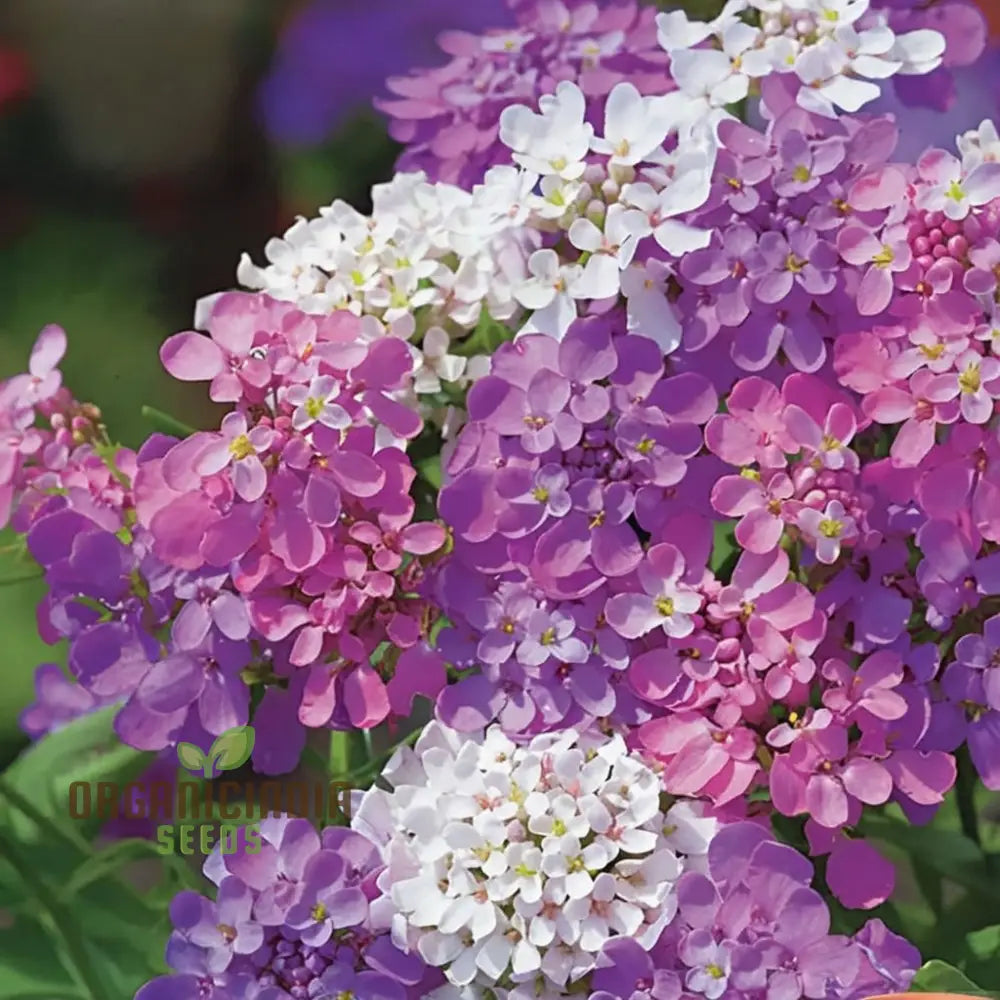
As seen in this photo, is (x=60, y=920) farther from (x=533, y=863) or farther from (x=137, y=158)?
(x=137, y=158)

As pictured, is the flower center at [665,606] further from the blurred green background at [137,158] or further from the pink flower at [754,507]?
the blurred green background at [137,158]

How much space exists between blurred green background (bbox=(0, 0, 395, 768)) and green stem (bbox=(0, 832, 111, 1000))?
35 centimetres

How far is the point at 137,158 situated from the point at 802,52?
1.84 ft

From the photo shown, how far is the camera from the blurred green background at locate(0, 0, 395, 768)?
3.05ft

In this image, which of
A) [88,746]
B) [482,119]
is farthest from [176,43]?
[88,746]

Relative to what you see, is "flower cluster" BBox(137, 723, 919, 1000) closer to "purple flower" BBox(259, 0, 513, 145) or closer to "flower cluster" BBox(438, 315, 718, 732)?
"flower cluster" BBox(438, 315, 718, 732)

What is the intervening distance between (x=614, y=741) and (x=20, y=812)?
0.25 meters

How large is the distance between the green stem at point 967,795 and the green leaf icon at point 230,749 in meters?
0.24

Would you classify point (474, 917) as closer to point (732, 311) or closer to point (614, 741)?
point (614, 741)

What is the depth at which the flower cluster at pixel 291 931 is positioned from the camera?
46 centimetres

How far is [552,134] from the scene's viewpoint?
21.0 inches

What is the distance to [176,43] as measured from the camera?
97 cm

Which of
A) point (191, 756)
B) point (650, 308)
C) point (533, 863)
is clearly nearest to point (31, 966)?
point (191, 756)

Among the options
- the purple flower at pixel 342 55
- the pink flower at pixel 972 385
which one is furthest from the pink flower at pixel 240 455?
the purple flower at pixel 342 55
